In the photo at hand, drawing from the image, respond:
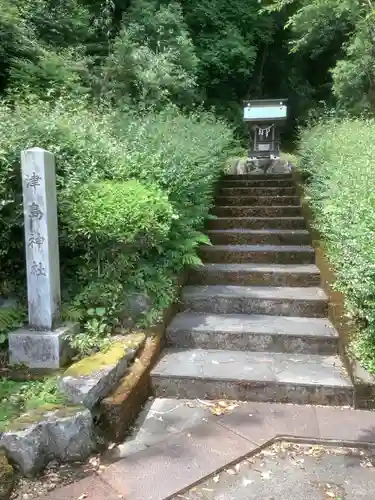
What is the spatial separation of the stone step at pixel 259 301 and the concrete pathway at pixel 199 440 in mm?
1288

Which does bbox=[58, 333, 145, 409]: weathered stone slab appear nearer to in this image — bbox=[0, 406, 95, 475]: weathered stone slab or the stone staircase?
bbox=[0, 406, 95, 475]: weathered stone slab

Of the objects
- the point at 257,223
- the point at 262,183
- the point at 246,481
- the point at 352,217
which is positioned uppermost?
the point at 262,183

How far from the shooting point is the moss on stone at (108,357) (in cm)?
319

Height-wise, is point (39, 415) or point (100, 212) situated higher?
point (100, 212)

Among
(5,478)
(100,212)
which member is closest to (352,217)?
(100,212)

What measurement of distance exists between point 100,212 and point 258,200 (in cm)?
361

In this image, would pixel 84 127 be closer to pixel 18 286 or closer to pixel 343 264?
pixel 18 286

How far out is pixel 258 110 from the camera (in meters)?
9.29

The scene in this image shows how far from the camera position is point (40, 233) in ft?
11.8

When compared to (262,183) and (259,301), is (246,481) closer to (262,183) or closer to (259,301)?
(259,301)

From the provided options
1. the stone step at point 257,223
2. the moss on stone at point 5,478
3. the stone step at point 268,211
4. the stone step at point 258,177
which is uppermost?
the stone step at point 258,177

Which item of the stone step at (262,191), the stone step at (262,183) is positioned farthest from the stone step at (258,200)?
the stone step at (262,183)

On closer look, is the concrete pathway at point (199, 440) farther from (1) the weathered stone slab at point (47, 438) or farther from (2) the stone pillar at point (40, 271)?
(2) the stone pillar at point (40, 271)

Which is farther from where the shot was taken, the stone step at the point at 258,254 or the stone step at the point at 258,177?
the stone step at the point at 258,177
